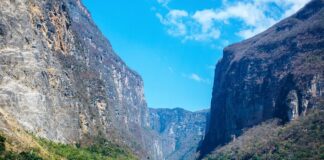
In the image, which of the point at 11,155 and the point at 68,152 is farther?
the point at 68,152

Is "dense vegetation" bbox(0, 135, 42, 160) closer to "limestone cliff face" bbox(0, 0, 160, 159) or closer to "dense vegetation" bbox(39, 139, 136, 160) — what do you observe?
"limestone cliff face" bbox(0, 0, 160, 159)

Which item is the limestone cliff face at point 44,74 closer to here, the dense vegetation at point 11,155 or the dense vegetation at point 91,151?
the dense vegetation at point 91,151

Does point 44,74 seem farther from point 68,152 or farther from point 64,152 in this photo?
point 64,152

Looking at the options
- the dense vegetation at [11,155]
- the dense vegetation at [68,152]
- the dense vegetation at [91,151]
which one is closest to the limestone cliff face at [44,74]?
the dense vegetation at [91,151]

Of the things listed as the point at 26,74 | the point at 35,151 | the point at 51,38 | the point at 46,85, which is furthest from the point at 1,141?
the point at 51,38

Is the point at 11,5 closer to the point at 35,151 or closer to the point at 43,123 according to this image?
the point at 43,123

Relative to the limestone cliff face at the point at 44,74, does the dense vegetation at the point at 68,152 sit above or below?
below

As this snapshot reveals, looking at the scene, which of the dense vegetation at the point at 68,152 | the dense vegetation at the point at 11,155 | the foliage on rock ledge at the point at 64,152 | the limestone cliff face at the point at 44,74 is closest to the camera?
the dense vegetation at the point at 11,155

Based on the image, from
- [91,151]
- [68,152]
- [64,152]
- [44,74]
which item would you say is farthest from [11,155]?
[91,151]

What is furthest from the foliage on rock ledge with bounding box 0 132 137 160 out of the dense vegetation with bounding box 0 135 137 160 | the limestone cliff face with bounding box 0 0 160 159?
the limestone cliff face with bounding box 0 0 160 159
